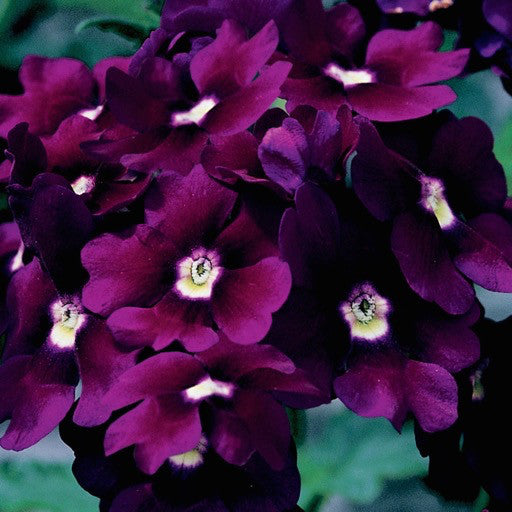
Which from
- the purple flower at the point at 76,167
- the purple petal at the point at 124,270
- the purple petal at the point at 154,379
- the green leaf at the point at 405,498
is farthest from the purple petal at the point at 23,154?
the green leaf at the point at 405,498

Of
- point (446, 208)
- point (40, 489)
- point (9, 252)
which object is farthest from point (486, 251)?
point (40, 489)

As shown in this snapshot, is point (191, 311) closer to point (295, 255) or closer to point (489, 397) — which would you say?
point (295, 255)

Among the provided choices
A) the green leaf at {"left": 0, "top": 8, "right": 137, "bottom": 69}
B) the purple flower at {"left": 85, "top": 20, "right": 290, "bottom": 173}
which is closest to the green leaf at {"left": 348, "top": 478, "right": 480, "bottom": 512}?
the purple flower at {"left": 85, "top": 20, "right": 290, "bottom": 173}

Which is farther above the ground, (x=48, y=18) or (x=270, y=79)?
(x=270, y=79)

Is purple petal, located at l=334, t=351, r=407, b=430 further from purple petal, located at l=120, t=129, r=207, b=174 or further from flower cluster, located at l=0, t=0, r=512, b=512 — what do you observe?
purple petal, located at l=120, t=129, r=207, b=174

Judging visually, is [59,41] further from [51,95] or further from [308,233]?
[308,233]

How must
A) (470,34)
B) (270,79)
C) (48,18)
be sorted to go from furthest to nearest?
(48,18), (470,34), (270,79)

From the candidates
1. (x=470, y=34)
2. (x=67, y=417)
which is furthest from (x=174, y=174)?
(x=470, y=34)
